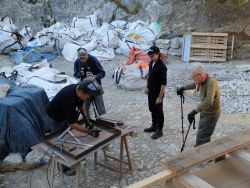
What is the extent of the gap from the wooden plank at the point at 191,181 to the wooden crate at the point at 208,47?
10620 millimetres


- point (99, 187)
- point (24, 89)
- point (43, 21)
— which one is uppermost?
point (43, 21)

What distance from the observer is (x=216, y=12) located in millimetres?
14609

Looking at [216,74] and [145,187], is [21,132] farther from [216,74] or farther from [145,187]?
[216,74]

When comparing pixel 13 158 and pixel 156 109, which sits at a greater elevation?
pixel 156 109

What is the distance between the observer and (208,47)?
527 inches

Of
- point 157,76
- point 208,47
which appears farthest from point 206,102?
point 208,47

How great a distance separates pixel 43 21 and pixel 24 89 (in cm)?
1124

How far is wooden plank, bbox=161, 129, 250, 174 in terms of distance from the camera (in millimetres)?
3170

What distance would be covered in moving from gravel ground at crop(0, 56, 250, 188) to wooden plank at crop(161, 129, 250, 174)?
2.50 m

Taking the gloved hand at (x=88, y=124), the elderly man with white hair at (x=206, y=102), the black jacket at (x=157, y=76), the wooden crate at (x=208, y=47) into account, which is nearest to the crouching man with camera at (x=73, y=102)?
the gloved hand at (x=88, y=124)

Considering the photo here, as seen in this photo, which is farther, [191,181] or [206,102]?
[206,102]

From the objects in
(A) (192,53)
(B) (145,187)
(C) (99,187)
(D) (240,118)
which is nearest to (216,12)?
(A) (192,53)

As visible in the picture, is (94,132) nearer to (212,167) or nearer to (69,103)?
(69,103)

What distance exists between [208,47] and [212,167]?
34.0ft
